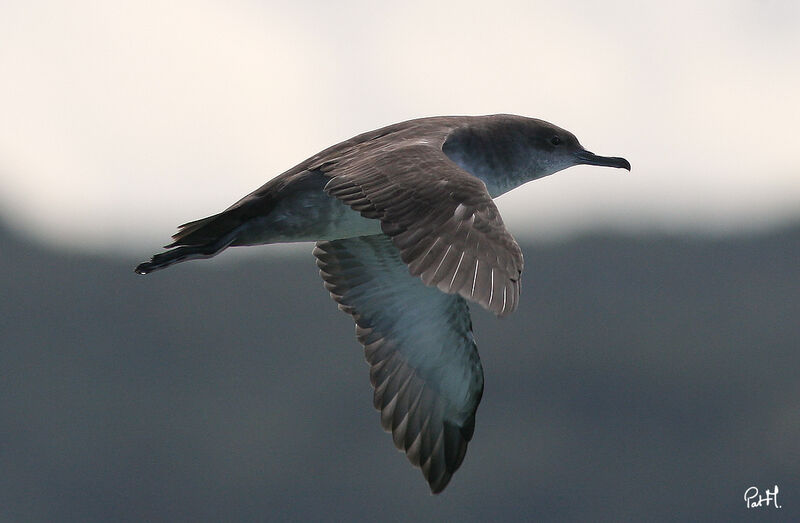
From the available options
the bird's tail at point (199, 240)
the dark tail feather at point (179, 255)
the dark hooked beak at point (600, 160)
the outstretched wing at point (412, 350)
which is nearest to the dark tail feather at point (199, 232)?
the bird's tail at point (199, 240)

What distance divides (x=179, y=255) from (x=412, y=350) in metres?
2.62

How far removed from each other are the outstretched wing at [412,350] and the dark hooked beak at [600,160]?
1.62 m

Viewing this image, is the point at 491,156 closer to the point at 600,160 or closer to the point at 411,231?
the point at 600,160

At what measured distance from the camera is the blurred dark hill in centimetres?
7169

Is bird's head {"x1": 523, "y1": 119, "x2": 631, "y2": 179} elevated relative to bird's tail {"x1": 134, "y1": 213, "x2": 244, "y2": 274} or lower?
elevated

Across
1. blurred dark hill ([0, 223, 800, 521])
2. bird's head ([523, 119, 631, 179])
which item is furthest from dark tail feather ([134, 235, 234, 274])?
blurred dark hill ([0, 223, 800, 521])

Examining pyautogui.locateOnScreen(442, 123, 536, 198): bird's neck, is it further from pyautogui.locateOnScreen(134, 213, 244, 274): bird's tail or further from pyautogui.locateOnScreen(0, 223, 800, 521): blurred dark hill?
pyautogui.locateOnScreen(0, 223, 800, 521): blurred dark hill

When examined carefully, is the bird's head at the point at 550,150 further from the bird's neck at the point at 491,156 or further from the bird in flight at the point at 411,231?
the bird's neck at the point at 491,156

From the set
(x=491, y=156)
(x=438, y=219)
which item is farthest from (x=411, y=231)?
(x=491, y=156)

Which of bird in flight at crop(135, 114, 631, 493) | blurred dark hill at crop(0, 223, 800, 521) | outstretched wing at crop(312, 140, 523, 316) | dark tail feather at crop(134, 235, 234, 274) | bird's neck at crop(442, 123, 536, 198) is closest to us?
outstretched wing at crop(312, 140, 523, 316)

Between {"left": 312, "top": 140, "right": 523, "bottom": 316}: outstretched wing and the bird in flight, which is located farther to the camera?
the bird in flight

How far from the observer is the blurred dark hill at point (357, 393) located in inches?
2822

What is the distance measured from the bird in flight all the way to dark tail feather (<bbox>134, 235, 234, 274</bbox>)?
13 mm

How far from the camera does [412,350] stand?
568 inches
